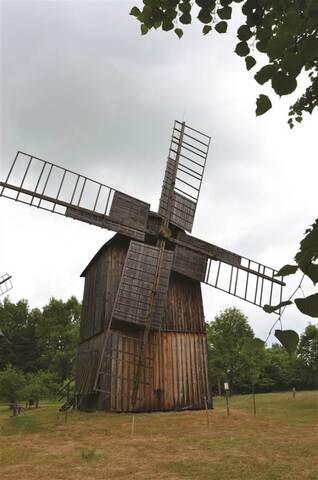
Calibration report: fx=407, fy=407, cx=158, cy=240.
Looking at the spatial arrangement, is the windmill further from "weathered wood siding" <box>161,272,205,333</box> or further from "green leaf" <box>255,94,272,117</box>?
"green leaf" <box>255,94,272,117</box>

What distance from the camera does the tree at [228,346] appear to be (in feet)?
132

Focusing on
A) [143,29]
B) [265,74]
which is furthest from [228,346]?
[265,74]

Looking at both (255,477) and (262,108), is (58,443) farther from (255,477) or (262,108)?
(262,108)

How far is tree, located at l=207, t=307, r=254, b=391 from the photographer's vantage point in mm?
40250

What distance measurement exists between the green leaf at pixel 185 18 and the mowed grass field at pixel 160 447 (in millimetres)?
8016

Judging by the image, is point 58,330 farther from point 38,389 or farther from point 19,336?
point 38,389

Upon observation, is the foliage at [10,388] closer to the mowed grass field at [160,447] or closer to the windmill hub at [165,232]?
the mowed grass field at [160,447]

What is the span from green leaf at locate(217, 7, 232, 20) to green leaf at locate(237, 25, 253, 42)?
0.49 ft

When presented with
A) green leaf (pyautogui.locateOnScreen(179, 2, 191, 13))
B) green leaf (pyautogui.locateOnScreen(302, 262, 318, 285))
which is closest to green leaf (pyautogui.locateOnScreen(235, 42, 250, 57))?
green leaf (pyautogui.locateOnScreen(179, 2, 191, 13))

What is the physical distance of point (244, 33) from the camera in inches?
98.3

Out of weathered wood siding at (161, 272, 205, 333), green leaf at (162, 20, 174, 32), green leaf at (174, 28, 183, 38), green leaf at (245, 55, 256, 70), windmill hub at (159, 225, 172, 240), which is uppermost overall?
windmill hub at (159, 225, 172, 240)

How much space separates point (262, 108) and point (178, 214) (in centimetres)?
1781

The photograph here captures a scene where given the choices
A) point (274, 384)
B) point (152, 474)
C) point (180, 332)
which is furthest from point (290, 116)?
point (274, 384)

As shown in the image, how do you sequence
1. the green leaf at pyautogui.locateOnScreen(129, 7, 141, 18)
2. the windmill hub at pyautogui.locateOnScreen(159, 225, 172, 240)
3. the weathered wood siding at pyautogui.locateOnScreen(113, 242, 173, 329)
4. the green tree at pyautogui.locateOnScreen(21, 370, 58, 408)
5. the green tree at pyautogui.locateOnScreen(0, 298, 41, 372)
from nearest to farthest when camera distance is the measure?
the green leaf at pyautogui.locateOnScreen(129, 7, 141, 18)
the weathered wood siding at pyautogui.locateOnScreen(113, 242, 173, 329)
the windmill hub at pyautogui.locateOnScreen(159, 225, 172, 240)
the green tree at pyautogui.locateOnScreen(21, 370, 58, 408)
the green tree at pyautogui.locateOnScreen(0, 298, 41, 372)
